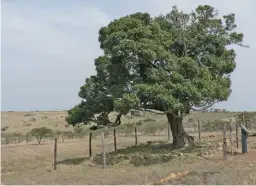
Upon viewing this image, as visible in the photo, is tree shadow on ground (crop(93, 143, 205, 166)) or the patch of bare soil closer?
the patch of bare soil

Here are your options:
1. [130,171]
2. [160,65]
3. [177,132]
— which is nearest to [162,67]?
[160,65]

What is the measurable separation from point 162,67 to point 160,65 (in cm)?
23

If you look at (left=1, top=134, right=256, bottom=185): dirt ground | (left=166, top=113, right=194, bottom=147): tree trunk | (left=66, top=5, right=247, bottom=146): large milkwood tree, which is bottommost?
(left=1, top=134, right=256, bottom=185): dirt ground

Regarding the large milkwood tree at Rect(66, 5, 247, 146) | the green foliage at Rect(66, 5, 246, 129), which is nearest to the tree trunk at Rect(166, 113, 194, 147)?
the large milkwood tree at Rect(66, 5, 247, 146)

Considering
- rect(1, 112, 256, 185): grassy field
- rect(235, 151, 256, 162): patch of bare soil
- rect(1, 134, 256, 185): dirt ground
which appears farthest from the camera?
rect(235, 151, 256, 162): patch of bare soil

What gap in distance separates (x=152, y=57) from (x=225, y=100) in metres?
4.60

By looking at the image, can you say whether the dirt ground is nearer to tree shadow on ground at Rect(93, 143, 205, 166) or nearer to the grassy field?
the grassy field

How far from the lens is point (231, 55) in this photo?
26.1 m

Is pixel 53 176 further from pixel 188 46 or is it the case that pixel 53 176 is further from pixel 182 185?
pixel 188 46

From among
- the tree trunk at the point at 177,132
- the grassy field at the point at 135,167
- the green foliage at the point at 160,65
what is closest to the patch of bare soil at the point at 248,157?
the grassy field at the point at 135,167

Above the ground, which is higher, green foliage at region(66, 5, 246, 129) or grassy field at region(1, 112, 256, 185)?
green foliage at region(66, 5, 246, 129)

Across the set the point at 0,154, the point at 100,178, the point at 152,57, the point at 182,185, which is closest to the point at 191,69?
the point at 152,57

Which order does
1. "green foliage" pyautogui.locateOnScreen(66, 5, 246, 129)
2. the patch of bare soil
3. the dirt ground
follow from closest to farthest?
the dirt ground → the patch of bare soil → "green foliage" pyautogui.locateOnScreen(66, 5, 246, 129)

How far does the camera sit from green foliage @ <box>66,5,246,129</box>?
21.6 m
